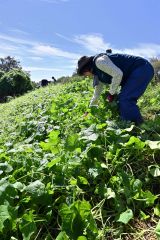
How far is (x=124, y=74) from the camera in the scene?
488cm

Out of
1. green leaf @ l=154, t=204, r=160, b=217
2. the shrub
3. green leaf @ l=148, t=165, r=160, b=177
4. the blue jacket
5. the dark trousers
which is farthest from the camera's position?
the shrub

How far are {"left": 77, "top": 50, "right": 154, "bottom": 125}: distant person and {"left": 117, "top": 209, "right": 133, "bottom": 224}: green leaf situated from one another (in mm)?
1901

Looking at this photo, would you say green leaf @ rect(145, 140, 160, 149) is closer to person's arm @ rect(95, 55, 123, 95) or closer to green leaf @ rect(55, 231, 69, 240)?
green leaf @ rect(55, 231, 69, 240)

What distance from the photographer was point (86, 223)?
8.44ft

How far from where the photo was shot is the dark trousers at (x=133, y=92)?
14.7 feet

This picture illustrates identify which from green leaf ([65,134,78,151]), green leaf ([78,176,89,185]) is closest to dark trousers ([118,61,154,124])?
green leaf ([65,134,78,151])

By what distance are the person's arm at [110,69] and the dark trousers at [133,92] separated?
15cm

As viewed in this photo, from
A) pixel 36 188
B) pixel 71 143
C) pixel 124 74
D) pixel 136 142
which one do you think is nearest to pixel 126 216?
pixel 36 188

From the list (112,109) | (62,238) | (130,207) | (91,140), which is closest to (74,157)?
(91,140)

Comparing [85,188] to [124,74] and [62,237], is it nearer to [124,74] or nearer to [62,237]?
[62,237]

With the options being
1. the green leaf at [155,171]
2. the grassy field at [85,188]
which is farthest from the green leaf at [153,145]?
the green leaf at [155,171]

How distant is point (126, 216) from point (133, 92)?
7.46 feet

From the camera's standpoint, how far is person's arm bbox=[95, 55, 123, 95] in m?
4.56

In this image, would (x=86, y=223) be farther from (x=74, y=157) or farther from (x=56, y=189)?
(x=74, y=157)
